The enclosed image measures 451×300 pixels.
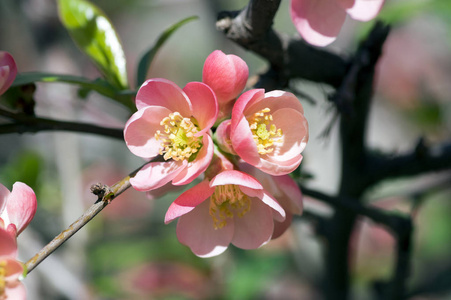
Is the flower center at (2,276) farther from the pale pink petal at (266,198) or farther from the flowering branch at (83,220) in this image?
the pale pink petal at (266,198)

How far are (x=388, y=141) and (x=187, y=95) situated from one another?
8.62ft

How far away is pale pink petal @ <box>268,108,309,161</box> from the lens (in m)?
0.57

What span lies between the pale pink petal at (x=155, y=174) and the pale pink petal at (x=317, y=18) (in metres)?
0.24

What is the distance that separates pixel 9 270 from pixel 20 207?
0.07 metres

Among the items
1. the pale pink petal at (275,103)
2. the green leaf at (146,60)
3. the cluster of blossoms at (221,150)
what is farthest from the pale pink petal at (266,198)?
the green leaf at (146,60)

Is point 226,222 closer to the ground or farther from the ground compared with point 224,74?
closer to the ground

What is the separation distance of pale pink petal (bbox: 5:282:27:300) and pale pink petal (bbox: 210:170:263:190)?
23cm

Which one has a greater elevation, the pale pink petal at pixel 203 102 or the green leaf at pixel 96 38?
the pale pink petal at pixel 203 102

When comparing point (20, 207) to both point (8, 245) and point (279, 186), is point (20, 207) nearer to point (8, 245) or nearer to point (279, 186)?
point (8, 245)

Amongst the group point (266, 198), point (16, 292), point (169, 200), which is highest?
point (266, 198)

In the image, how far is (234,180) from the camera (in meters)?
0.51

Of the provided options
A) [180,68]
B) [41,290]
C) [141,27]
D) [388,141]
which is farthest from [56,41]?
[141,27]

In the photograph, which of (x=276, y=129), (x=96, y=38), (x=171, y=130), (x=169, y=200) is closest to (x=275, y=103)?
(x=276, y=129)

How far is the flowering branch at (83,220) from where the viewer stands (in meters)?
0.47
